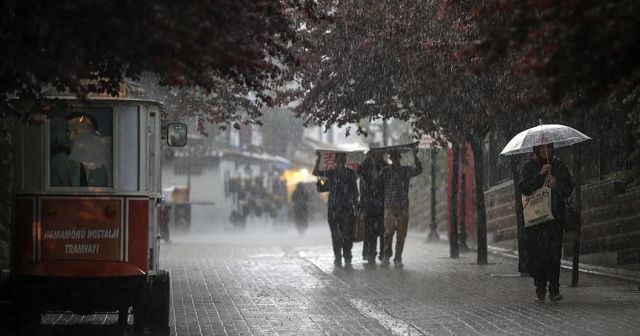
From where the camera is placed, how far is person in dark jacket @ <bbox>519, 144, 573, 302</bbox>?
42.3 feet

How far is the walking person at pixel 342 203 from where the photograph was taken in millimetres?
19562

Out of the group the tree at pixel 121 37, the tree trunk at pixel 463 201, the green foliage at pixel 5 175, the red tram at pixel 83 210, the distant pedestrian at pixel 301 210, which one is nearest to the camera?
the tree at pixel 121 37

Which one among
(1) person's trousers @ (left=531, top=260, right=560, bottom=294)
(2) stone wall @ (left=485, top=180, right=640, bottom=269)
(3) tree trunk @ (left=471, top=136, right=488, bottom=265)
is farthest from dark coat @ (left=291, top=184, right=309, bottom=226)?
(1) person's trousers @ (left=531, top=260, right=560, bottom=294)

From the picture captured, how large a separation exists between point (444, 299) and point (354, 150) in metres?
7.54

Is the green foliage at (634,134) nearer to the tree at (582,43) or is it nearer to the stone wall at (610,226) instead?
the stone wall at (610,226)

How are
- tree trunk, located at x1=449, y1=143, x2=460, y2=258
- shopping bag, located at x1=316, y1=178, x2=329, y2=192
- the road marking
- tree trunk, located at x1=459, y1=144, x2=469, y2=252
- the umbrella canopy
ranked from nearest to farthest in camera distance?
the road marking
the umbrella canopy
shopping bag, located at x1=316, y1=178, x2=329, y2=192
tree trunk, located at x1=449, y1=143, x2=460, y2=258
tree trunk, located at x1=459, y1=144, x2=469, y2=252

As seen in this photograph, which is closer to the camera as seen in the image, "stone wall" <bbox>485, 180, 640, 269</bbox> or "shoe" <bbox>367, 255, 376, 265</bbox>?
"stone wall" <bbox>485, 180, 640, 269</bbox>

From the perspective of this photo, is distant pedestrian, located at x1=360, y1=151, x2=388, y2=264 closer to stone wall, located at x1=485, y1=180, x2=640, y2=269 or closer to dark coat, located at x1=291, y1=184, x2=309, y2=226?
stone wall, located at x1=485, y1=180, x2=640, y2=269

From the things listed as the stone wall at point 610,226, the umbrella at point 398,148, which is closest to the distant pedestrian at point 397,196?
the umbrella at point 398,148

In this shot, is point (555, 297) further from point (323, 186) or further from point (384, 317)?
point (323, 186)

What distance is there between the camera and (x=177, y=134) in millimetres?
11031

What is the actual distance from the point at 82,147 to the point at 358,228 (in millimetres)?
10552

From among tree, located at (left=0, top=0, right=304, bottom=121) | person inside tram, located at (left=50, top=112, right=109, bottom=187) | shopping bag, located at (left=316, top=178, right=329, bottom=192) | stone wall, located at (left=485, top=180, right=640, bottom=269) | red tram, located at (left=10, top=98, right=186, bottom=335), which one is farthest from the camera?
shopping bag, located at (left=316, top=178, right=329, bottom=192)

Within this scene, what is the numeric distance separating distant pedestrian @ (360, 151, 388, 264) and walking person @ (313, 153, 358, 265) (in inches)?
14.2
